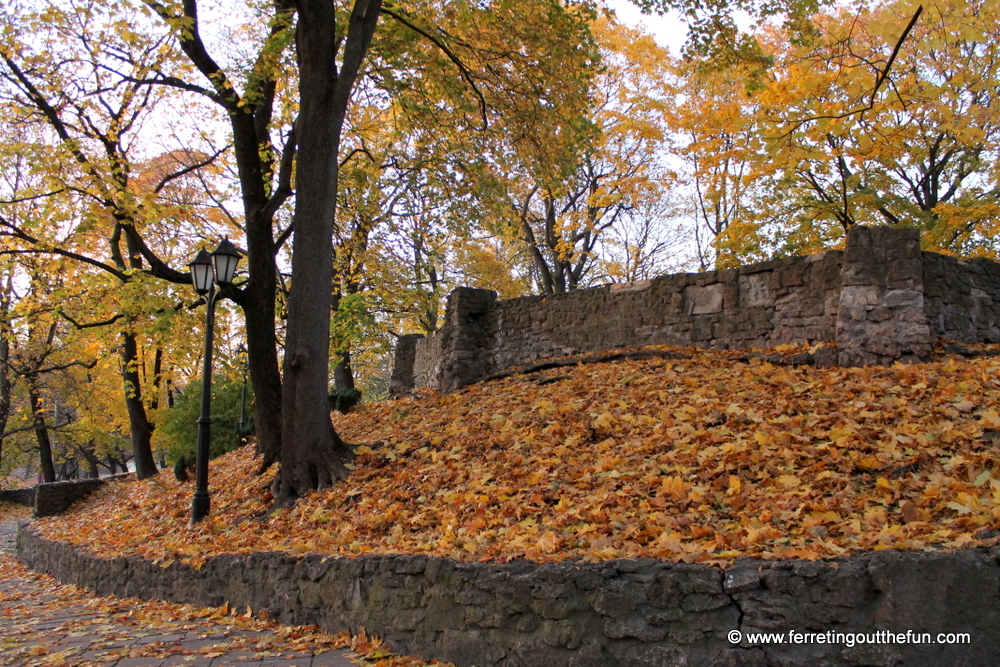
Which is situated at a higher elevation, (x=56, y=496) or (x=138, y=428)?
(x=138, y=428)

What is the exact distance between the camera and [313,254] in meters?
8.13

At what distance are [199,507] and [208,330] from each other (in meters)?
2.26

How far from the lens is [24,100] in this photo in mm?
10750

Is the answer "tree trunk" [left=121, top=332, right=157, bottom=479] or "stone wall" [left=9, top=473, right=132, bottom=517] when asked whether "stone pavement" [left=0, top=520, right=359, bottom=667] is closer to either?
"stone wall" [left=9, top=473, right=132, bottom=517]

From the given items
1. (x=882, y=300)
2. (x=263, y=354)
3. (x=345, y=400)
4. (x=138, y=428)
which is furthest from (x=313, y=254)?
(x=138, y=428)

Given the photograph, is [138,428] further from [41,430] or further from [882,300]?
[882,300]

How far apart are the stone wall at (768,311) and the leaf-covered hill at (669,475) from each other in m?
0.89

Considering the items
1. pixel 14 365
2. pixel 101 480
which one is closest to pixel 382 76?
pixel 101 480

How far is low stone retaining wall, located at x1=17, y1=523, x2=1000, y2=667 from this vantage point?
289cm

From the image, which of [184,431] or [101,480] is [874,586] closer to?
[184,431]

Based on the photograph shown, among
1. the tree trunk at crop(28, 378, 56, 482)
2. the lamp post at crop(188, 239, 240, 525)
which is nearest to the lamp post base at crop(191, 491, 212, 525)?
the lamp post at crop(188, 239, 240, 525)

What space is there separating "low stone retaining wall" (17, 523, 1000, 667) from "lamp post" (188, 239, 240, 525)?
4.80 metres

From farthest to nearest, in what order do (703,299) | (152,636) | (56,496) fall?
(56,496) < (703,299) < (152,636)

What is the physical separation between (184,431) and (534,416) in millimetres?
13211
